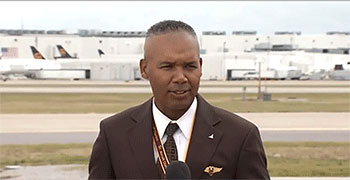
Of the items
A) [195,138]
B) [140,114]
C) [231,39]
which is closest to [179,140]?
[195,138]

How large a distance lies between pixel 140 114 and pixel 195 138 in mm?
227

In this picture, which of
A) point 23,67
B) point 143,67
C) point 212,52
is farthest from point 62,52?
point 143,67

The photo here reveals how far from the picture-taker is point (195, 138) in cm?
184

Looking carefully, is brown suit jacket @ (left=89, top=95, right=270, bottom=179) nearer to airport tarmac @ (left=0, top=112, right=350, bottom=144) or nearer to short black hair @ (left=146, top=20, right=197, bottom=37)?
short black hair @ (left=146, top=20, right=197, bottom=37)

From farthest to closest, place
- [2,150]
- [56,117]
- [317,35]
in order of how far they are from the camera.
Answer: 1. [317,35]
2. [56,117]
3. [2,150]

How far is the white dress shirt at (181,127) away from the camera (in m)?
1.84

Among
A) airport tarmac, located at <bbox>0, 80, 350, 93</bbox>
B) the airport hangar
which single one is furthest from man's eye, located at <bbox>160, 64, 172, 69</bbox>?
the airport hangar

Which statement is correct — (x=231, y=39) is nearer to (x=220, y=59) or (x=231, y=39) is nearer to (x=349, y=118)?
(x=220, y=59)

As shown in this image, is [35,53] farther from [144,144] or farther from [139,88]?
[144,144]

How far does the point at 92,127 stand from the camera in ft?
70.8

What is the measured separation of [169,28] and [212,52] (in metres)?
106

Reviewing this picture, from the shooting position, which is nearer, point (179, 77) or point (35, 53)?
point (179, 77)

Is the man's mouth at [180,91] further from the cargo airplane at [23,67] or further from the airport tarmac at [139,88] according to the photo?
the cargo airplane at [23,67]

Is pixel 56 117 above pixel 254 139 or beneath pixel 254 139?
beneath
